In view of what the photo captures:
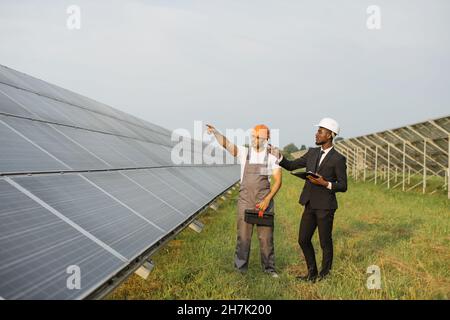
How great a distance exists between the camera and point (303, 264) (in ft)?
20.3

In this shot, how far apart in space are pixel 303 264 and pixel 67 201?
3.61 meters

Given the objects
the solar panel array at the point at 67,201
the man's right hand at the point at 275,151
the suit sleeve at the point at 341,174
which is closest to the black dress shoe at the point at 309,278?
the suit sleeve at the point at 341,174

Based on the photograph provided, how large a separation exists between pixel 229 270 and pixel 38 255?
3.15 m

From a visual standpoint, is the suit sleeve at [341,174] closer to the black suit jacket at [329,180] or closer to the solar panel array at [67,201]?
the black suit jacket at [329,180]

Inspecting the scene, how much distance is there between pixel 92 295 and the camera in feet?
9.96

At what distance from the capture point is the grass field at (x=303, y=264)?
15.4ft

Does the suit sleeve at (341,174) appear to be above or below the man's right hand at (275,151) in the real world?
below

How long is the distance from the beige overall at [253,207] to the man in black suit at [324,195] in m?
0.45

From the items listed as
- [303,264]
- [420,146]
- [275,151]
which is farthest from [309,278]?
[420,146]

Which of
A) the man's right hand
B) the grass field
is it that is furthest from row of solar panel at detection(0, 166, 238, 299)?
the man's right hand

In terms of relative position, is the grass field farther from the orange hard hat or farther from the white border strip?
the orange hard hat

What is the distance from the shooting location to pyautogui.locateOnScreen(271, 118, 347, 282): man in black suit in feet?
17.1
